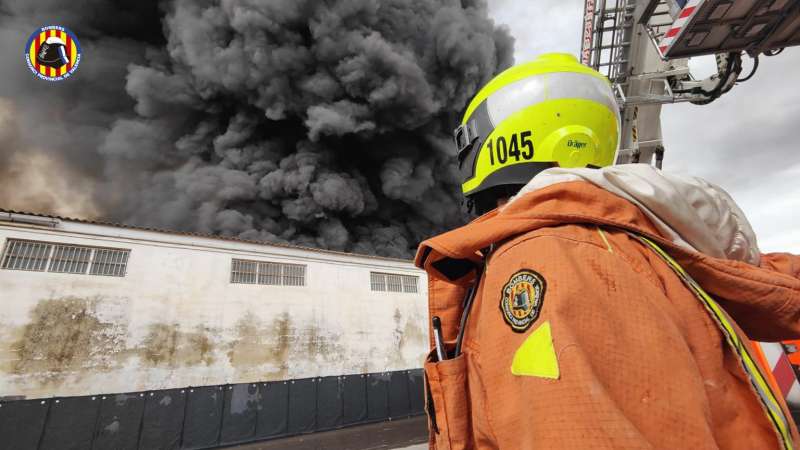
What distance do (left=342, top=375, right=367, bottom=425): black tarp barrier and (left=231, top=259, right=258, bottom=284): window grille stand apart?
421 centimetres

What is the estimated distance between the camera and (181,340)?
9.41m

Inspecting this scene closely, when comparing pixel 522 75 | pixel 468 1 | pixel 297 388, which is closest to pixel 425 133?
pixel 468 1

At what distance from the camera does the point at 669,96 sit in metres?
7.96

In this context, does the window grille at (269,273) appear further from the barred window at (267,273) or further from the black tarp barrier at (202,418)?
the black tarp barrier at (202,418)

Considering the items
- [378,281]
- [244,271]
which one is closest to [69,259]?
[244,271]

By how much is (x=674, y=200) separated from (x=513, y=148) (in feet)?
1.95

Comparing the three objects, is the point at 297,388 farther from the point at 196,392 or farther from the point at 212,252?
the point at 212,252

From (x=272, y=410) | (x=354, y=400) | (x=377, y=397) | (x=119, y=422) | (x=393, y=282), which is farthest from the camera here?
(x=393, y=282)

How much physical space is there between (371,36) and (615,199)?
78.2ft

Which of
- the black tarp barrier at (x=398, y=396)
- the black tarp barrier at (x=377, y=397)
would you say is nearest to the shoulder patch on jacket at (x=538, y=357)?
the black tarp barrier at (x=377, y=397)

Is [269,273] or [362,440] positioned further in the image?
[269,273]

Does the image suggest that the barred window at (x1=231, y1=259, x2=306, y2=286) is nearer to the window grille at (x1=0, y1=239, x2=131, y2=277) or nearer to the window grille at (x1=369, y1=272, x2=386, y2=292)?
the window grille at (x1=369, y1=272, x2=386, y2=292)

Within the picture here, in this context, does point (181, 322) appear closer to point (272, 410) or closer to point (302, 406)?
point (272, 410)

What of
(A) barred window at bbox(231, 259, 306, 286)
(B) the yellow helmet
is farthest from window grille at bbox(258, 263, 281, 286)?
(B) the yellow helmet
